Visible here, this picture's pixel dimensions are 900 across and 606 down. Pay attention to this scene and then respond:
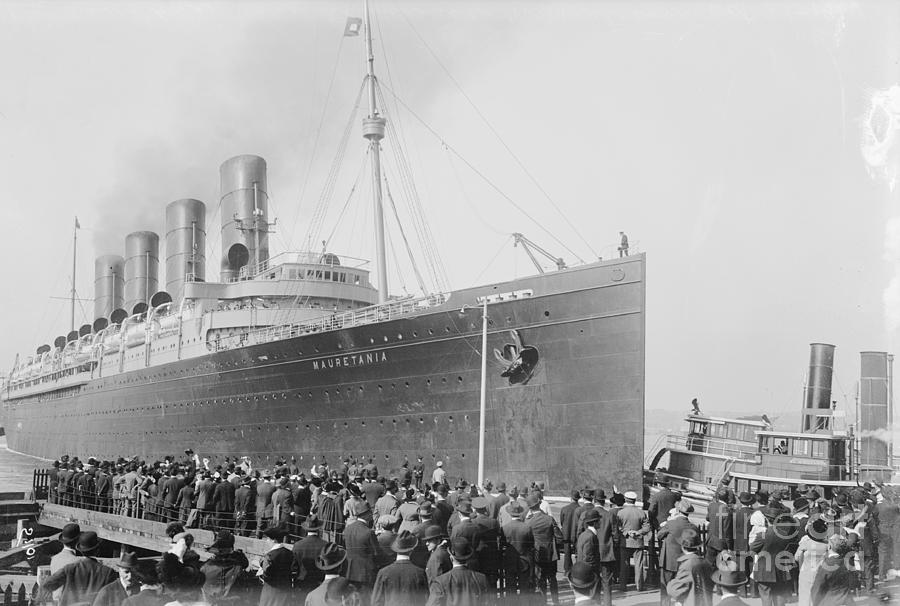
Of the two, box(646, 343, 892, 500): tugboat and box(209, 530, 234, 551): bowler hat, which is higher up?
box(209, 530, 234, 551): bowler hat

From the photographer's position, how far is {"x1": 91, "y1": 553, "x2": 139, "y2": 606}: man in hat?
5.39 meters

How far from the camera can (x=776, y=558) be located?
8.30 m

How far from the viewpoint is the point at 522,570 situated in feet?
27.1

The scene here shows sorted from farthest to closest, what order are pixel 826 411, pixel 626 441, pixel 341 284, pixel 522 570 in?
1. pixel 341 284
2. pixel 826 411
3. pixel 626 441
4. pixel 522 570

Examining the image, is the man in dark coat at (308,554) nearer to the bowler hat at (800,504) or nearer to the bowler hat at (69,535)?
the bowler hat at (69,535)

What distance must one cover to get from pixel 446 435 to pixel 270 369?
24.1 feet

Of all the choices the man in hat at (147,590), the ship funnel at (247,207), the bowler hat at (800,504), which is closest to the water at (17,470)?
the ship funnel at (247,207)

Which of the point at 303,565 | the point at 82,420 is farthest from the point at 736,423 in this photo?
the point at 82,420

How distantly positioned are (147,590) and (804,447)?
19.8m

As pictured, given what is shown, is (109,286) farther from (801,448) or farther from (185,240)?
(801,448)

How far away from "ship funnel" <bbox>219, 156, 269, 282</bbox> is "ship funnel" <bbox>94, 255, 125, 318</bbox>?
2051 cm

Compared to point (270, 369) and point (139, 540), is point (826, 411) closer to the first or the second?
point (270, 369)

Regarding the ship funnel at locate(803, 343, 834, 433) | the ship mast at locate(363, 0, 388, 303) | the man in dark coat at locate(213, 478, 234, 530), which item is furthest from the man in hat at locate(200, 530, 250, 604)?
the ship funnel at locate(803, 343, 834, 433)

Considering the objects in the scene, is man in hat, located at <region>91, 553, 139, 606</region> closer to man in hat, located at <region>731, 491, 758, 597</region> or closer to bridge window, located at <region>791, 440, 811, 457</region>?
man in hat, located at <region>731, 491, 758, 597</region>
